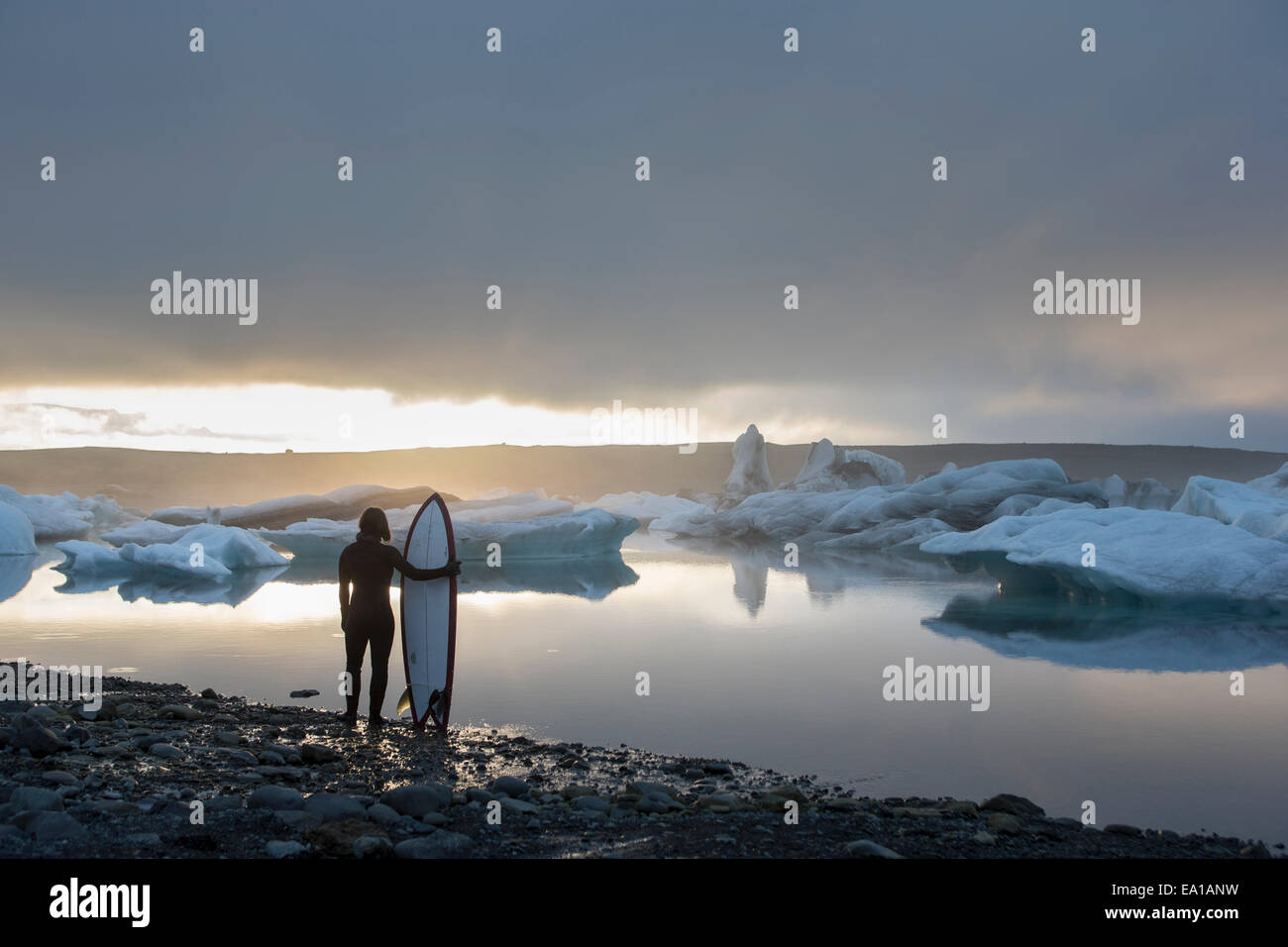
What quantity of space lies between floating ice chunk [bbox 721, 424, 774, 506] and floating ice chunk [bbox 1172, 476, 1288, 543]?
71.1 feet

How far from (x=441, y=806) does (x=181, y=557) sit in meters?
16.2

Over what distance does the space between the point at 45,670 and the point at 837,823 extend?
7034 millimetres

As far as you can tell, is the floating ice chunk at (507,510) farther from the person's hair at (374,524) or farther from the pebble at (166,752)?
the pebble at (166,752)

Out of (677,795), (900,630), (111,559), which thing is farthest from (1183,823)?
(111,559)

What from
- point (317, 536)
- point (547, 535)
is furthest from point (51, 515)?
point (547, 535)

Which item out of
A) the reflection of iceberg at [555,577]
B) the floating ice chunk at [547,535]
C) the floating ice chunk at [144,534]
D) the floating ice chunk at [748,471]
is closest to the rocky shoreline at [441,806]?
the reflection of iceberg at [555,577]

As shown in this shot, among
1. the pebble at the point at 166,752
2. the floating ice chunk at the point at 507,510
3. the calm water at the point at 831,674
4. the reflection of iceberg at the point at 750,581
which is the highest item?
the floating ice chunk at the point at 507,510

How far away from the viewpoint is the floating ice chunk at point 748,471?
4100 centimetres

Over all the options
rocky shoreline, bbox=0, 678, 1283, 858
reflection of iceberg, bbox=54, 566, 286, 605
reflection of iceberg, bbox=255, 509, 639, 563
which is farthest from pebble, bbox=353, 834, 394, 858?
reflection of iceberg, bbox=255, 509, 639, 563

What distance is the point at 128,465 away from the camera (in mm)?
80938

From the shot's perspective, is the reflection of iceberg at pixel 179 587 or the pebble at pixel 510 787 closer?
the pebble at pixel 510 787

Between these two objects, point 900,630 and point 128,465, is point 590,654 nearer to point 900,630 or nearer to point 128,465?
point 900,630

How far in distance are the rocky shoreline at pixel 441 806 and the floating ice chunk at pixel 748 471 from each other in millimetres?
35851

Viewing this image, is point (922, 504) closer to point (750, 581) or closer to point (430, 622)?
point (750, 581)
